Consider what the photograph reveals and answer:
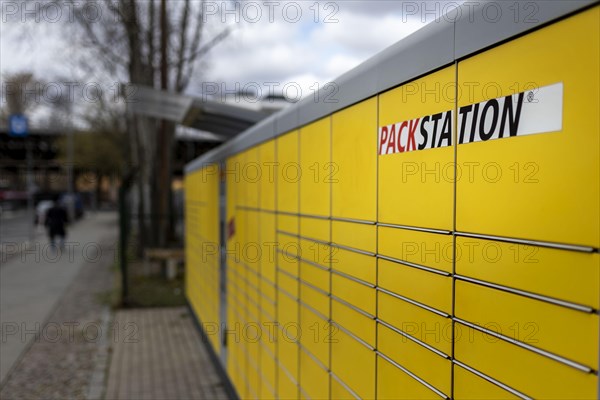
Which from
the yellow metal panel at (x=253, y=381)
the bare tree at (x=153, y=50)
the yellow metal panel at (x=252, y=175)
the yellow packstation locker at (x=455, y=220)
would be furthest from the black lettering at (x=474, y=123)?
the bare tree at (x=153, y=50)

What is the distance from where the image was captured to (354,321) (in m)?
2.56

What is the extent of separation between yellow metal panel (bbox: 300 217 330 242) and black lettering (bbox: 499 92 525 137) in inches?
57.8

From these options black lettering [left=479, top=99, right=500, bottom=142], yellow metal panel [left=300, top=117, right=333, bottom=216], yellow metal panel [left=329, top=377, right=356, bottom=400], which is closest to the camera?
black lettering [left=479, top=99, right=500, bottom=142]

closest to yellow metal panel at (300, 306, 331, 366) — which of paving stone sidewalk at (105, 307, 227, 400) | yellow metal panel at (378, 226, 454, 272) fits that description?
yellow metal panel at (378, 226, 454, 272)

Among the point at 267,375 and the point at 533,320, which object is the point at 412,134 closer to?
the point at 533,320

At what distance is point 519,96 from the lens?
147cm

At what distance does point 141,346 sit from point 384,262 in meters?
6.30

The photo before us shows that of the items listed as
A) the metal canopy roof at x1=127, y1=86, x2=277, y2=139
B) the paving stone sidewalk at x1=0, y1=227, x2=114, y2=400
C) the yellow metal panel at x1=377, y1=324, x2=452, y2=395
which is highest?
the metal canopy roof at x1=127, y1=86, x2=277, y2=139

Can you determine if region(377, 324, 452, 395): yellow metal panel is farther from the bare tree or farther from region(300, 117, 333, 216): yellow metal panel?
the bare tree

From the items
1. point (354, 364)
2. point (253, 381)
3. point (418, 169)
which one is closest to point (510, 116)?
point (418, 169)

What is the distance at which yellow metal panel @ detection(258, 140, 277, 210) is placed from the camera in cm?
398

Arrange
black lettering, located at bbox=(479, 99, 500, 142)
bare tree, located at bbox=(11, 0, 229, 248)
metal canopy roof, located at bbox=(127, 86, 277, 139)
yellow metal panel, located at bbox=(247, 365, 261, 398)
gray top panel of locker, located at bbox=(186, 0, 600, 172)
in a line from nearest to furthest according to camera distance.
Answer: gray top panel of locker, located at bbox=(186, 0, 600, 172)
black lettering, located at bbox=(479, 99, 500, 142)
yellow metal panel, located at bbox=(247, 365, 261, 398)
metal canopy roof, located at bbox=(127, 86, 277, 139)
bare tree, located at bbox=(11, 0, 229, 248)

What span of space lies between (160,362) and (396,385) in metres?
5.46

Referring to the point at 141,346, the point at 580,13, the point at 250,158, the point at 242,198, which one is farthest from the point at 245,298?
the point at 580,13
